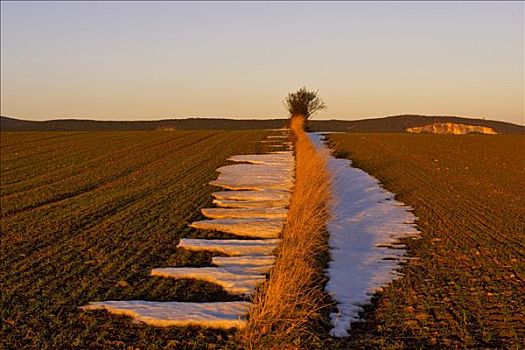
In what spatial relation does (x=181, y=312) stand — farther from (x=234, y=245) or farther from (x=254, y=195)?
(x=254, y=195)

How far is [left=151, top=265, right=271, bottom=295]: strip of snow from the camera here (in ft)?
24.9

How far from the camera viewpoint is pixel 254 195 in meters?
14.9

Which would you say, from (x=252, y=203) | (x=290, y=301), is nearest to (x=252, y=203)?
(x=252, y=203)

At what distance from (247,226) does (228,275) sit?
303 centimetres

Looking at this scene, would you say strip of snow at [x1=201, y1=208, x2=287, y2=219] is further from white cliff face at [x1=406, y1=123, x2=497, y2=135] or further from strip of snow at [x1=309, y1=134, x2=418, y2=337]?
white cliff face at [x1=406, y1=123, x2=497, y2=135]

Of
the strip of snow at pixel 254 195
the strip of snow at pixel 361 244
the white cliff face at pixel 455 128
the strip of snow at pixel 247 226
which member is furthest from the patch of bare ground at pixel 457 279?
the white cliff face at pixel 455 128

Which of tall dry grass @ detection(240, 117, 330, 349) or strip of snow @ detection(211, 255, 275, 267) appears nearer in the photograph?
tall dry grass @ detection(240, 117, 330, 349)

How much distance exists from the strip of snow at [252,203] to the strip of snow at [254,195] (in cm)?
27

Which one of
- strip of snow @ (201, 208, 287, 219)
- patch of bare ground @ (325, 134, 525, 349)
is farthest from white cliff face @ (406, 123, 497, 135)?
strip of snow @ (201, 208, 287, 219)

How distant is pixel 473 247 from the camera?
10.1m

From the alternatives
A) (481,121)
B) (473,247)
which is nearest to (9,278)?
(473,247)

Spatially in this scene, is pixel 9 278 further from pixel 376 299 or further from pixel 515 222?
pixel 515 222

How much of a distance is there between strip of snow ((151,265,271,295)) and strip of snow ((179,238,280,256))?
2.77ft

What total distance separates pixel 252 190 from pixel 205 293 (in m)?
8.67
